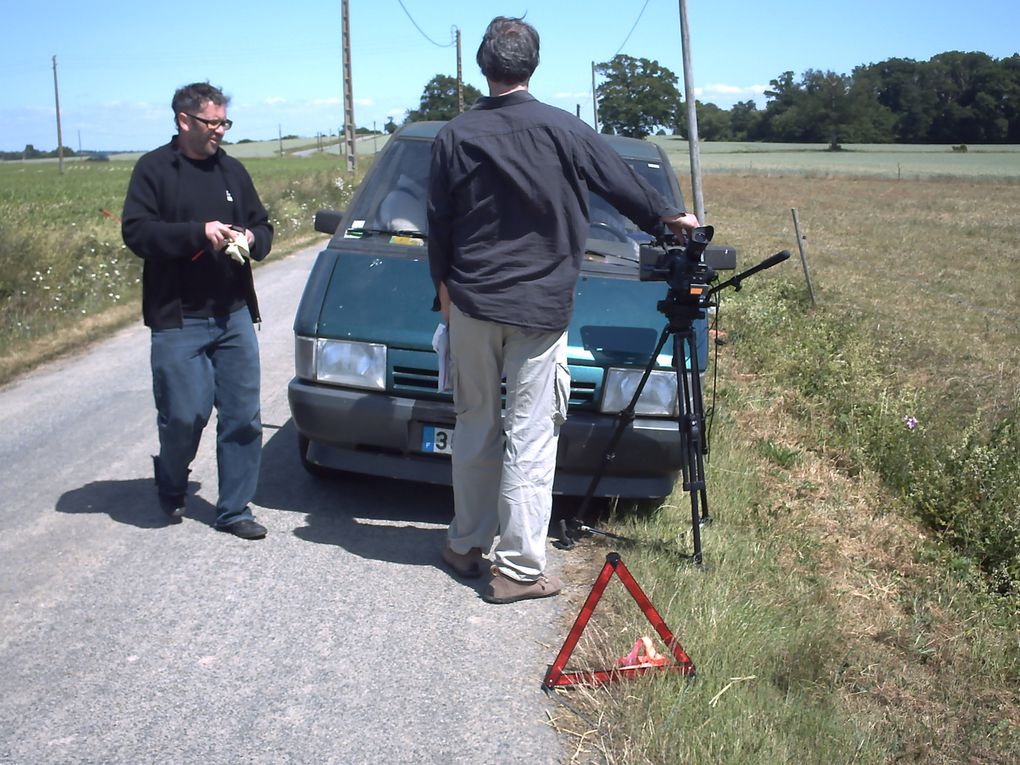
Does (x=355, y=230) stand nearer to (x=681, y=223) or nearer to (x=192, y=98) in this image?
(x=192, y=98)

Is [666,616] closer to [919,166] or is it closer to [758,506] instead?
[758,506]

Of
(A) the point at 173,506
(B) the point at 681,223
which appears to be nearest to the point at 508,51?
(B) the point at 681,223

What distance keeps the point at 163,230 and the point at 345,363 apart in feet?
3.11

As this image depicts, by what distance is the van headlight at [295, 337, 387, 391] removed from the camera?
4.64 meters

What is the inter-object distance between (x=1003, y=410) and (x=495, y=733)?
6.18m

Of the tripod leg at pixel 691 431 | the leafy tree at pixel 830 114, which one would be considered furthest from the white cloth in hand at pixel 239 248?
the leafy tree at pixel 830 114

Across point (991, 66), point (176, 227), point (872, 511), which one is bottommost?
point (872, 511)

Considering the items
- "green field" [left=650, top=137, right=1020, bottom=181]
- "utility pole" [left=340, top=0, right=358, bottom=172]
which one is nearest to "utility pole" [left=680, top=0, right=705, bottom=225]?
"utility pole" [left=340, top=0, right=358, bottom=172]

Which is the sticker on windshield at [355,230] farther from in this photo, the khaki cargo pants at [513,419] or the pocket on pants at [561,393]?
the pocket on pants at [561,393]

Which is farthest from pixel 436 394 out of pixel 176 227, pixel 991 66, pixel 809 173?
pixel 991 66

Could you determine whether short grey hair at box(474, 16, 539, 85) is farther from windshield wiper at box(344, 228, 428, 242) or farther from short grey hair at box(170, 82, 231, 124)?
windshield wiper at box(344, 228, 428, 242)

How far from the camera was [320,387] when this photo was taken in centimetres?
473

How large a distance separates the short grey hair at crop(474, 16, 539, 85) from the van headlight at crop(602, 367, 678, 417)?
142 cm

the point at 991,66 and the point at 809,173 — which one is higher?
the point at 991,66
